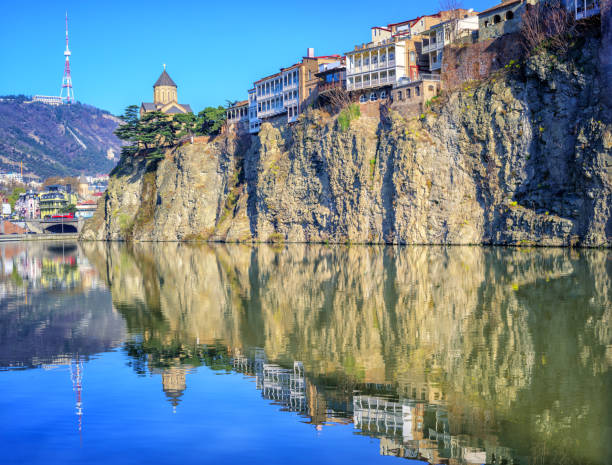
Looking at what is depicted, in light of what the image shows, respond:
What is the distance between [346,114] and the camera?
252 ft

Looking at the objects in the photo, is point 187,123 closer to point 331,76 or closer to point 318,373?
point 331,76

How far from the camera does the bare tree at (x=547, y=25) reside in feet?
191

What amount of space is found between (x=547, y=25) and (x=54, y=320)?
49.4m

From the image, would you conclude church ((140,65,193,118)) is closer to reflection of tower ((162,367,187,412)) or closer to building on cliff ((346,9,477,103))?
building on cliff ((346,9,477,103))

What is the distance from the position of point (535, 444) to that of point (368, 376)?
567 cm

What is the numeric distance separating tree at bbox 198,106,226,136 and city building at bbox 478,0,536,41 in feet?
164

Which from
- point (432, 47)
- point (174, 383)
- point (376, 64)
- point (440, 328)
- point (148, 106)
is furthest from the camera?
point (148, 106)

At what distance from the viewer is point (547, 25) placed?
5959cm

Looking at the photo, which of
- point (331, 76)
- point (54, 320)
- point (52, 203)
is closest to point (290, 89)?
point (331, 76)

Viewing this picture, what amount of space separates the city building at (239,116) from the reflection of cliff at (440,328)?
2210 inches

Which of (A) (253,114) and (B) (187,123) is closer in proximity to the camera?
(A) (253,114)

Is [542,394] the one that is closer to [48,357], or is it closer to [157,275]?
[48,357]

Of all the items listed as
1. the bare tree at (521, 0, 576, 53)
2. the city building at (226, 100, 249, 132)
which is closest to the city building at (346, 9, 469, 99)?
the bare tree at (521, 0, 576, 53)

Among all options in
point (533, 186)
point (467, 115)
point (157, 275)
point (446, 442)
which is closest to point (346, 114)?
point (467, 115)
